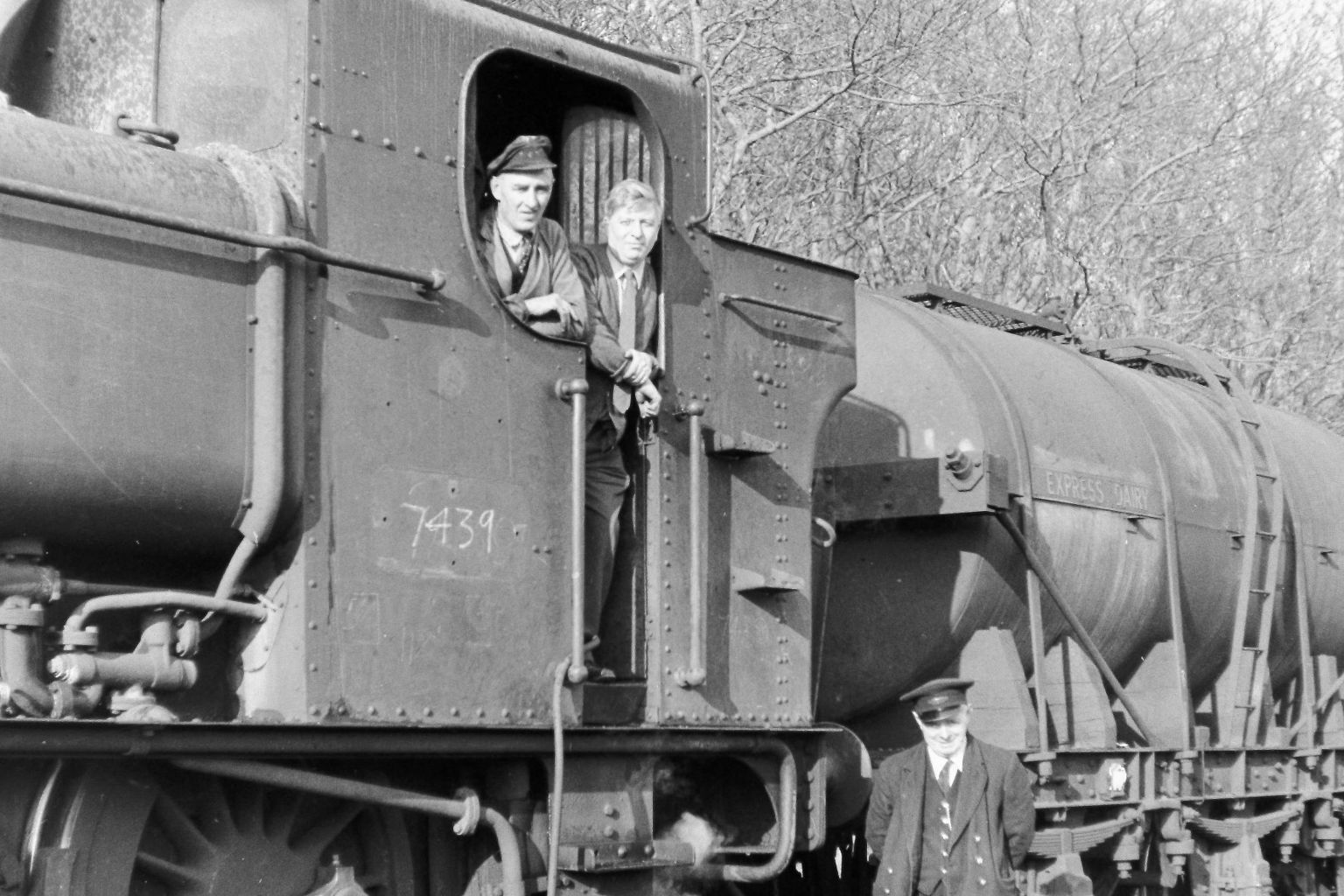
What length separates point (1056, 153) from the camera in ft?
59.0

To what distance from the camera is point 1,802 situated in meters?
4.27

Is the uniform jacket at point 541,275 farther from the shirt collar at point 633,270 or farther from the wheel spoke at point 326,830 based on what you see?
the wheel spoke at point 326,830

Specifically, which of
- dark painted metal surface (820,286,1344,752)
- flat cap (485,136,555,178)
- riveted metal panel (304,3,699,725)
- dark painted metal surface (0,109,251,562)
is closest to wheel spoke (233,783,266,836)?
riveted metal panel (304,3,699,725)

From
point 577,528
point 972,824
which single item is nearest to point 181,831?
point 577,528

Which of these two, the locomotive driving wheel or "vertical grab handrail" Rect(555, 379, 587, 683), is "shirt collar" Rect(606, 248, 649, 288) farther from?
the locomotive driving wheel

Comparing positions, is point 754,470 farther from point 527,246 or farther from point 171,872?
point 171,872

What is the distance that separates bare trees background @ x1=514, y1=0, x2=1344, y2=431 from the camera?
14945 mm

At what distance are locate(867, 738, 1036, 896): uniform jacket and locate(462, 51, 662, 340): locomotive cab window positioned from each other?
2.00 m

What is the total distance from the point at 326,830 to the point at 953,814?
219 cm

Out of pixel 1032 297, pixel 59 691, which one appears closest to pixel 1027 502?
pixel 59 691

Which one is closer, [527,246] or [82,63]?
[82,63]

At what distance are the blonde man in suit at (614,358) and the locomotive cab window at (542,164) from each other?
0.44 ft

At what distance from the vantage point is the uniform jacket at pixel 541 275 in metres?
5.35

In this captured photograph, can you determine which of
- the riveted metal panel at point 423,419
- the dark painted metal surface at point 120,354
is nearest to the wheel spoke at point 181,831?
the riveted metal panel at point 423,419
